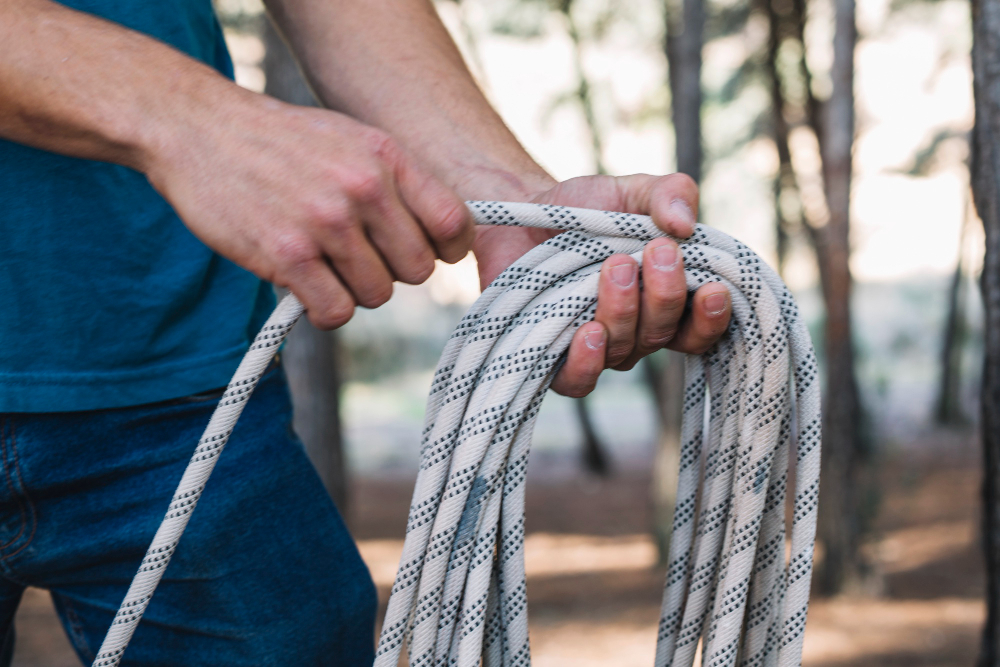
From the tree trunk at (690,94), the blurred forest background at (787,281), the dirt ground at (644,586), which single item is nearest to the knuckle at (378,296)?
the blurred forest background at (787,281)

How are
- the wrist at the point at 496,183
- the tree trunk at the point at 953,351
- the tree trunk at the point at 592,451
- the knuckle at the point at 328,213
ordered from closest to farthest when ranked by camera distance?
the knuckle at the point at 328,213, the wrist at the point at 496,183, the tree trunk at the point at 592,451, the tree trunk at the point at 953,351

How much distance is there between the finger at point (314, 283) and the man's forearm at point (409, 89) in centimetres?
36

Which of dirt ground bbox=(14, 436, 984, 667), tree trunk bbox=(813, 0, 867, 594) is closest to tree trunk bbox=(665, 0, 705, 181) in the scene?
tree trunk bbox=(813, 0, 867, 594)

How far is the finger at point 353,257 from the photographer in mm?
786

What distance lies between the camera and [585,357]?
0.99m

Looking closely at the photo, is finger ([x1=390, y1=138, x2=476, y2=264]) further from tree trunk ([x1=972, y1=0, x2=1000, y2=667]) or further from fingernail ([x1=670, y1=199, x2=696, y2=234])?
tree trunk ([x1=972, y1=0, x2=1000, y2=667])

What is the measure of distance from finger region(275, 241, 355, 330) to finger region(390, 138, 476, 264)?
0.11m

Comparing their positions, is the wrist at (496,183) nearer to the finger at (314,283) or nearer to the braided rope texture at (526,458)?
the braided rope texture at (526,458)

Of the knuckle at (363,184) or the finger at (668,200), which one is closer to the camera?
the knuckle at (363,184)

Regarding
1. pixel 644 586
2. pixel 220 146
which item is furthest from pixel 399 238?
pixel 644 586

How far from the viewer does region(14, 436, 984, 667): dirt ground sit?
412 centimetres

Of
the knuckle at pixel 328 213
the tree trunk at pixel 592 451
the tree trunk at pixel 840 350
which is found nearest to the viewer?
the knuckle at pixel 328 213

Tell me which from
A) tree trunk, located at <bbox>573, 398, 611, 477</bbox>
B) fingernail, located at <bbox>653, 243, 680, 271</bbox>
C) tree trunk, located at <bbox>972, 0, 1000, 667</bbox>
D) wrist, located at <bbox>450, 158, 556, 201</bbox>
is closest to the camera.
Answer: fingernail, located at <bbox>653, 243, 680, 271</bbox>

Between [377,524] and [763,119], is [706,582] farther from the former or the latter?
[763,119]
